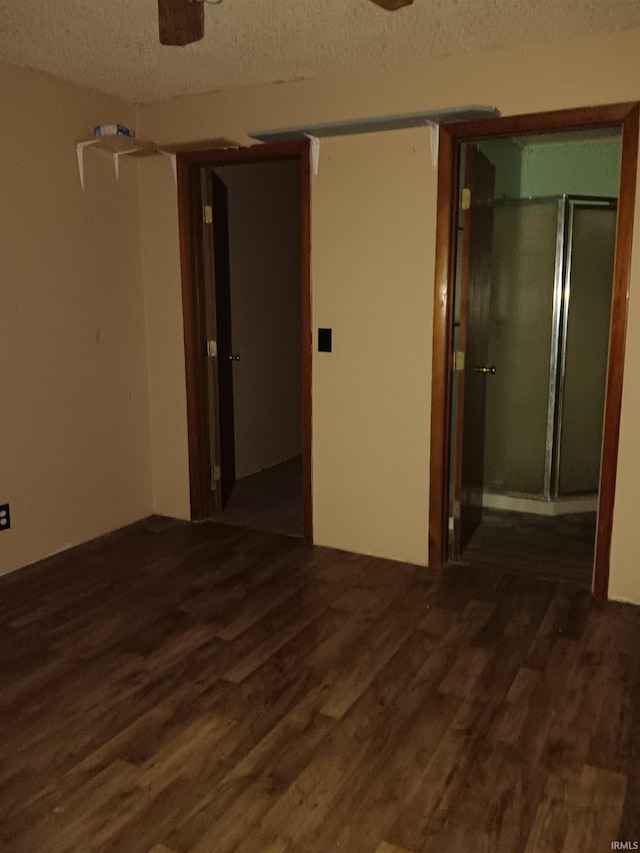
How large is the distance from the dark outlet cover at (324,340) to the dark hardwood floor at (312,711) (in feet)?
3.62

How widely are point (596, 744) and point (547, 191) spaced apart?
11.4ft

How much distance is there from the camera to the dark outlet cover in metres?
3.61

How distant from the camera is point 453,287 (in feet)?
11.0

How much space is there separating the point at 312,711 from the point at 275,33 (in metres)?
2.55

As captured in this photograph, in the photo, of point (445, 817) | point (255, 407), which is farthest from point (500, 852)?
point (255, 407)

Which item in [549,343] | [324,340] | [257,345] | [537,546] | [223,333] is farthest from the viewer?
[257,345]

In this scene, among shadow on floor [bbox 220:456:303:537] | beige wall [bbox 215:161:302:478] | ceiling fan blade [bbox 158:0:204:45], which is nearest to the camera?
ceiling fan blade [bbox 158:0:204:45]

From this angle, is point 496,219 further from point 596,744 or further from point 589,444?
point 596,744

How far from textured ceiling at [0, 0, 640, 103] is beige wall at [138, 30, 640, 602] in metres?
0.12

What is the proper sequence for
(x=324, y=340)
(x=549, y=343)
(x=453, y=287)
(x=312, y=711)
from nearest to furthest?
(x=312, y=711)
(x=453, y=287)
(x=324, y=340)
(x=549, y=343)

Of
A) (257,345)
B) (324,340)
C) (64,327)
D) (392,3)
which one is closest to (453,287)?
(324,340)

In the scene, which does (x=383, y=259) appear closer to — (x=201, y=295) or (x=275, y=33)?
(x=275, y=33)

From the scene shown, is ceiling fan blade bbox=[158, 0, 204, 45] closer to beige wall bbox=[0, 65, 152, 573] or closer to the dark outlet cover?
beige wall bbox=[0, 65, 152, 573]

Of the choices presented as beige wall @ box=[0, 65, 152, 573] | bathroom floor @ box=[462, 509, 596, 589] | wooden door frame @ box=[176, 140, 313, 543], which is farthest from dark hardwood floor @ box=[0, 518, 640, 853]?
wooden door frame @ box=[176, 140, 313, 543]
